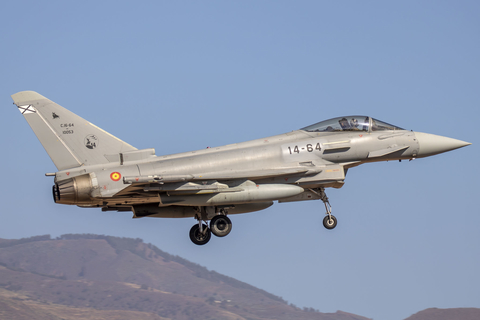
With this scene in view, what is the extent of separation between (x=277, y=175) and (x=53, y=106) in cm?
759

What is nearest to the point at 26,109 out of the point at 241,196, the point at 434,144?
the point at 241,196

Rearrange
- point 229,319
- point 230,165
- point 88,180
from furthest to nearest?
1. point 229,319
2. point 230,165
3. point 88,180

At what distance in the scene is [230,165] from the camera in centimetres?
2159

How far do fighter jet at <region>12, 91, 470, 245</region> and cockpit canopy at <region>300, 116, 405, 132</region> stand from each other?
3cm

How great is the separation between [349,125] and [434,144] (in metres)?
3.07

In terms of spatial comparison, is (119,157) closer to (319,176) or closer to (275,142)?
(275,142)

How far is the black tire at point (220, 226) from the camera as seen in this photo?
2236 centimetres

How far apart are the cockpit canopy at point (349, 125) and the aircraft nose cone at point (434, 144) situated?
4.05 ft

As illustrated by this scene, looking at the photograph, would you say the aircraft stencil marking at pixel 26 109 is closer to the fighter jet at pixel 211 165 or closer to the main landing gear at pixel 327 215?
the fighter jet at pixel 211 165

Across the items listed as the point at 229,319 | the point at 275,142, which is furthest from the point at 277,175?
the point at 229,319

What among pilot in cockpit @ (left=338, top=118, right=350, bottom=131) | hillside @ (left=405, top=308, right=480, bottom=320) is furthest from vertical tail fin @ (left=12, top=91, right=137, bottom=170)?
hillside @ (left=405, top=308, right=480, bottom=320)

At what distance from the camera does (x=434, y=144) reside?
23203 mm

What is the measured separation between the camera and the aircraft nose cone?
2311cm

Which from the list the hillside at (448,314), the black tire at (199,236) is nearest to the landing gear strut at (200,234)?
the black tire at (199,236)
